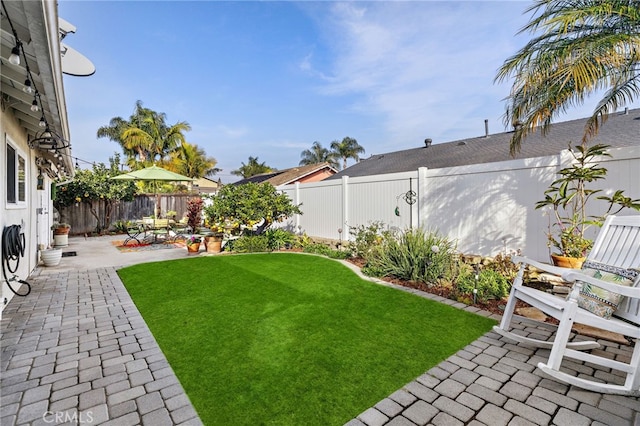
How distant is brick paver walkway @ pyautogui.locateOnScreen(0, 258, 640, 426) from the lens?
208 cm

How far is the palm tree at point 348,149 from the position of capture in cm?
3412

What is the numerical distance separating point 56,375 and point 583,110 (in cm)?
775

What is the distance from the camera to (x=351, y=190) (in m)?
8.55

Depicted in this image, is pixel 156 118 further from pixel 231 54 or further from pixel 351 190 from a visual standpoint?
pixel 351 190

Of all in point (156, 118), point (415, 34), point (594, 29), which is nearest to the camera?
point (594, 29)

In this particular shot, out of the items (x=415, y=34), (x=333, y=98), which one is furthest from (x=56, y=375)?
(x=333, y=98)

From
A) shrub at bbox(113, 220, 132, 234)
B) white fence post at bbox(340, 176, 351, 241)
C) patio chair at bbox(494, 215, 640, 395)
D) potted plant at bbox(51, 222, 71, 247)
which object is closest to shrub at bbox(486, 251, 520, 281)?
patio chair at bbox(494, 215, 640, 395)

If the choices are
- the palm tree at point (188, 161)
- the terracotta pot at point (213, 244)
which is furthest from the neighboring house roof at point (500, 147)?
the palm tree at point (188, 161)

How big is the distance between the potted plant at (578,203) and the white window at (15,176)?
7.84m

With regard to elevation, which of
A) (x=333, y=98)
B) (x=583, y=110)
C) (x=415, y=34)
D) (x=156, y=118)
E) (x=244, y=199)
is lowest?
Result: (x=244, y=199)

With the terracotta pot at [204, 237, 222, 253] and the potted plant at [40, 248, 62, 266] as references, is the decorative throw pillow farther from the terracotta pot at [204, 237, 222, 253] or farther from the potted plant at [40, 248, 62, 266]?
the potted plant at [40, 248, 62, 266]

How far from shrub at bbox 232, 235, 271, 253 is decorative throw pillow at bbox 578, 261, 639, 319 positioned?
7.56 metres

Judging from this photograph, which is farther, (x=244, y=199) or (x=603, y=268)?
(x=244, y=199)

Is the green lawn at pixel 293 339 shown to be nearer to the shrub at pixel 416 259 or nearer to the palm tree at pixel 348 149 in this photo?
the shrub at pixel 416 259
